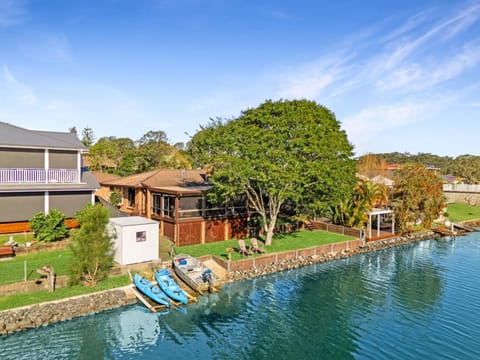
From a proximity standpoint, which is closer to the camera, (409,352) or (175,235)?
(409,352)

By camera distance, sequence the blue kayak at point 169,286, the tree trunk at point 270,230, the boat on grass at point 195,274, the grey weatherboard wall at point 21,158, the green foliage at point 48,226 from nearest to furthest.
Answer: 1. the blue kayak at point 169,286
2. the boat on grass at point 195,274
3. the green foliage at point 48,226
4. the grey weatherboard wall at point 21,158
5. the tree trunk at point 270,230

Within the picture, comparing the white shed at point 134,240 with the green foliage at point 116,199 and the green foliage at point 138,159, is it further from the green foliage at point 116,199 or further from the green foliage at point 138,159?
the green foliage at point 138,159

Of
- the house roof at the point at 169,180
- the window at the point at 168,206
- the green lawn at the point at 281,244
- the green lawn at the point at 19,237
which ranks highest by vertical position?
the house roof at the point at 169,180

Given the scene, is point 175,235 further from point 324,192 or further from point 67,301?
point 324,192

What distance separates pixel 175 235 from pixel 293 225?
1210 centimetres

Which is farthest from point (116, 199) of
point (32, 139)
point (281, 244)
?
point (281, 244)

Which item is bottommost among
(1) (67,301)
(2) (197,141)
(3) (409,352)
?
(3) (409,352)

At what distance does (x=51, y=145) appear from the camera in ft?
73.7

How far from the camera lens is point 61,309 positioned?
14203mm

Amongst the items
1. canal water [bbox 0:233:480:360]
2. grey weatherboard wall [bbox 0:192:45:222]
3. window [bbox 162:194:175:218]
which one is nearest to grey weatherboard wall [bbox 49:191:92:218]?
grey weatherboard wall [bbox 0:192:45:222]

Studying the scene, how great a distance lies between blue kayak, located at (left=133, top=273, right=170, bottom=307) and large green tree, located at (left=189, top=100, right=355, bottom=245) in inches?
311

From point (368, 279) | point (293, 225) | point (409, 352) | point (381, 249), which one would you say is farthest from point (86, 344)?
point (381, 249)

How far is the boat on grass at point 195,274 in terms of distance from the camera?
17.7 metres

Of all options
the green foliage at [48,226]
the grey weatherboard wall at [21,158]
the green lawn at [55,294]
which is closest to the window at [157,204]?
the green foliage at [48,226]
